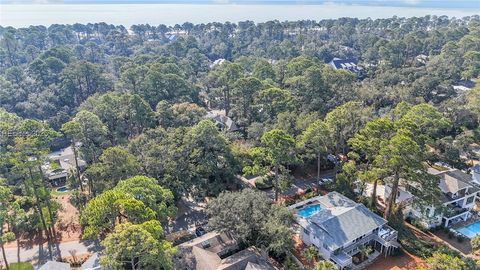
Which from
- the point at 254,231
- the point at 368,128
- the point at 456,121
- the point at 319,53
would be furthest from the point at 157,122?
the point at 319,53

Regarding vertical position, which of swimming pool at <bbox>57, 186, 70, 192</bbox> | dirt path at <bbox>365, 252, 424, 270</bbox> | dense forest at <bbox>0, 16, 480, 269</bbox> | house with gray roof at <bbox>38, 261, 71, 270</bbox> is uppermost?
dense forest at <bbox>0, 16, 480, 269</bbox>

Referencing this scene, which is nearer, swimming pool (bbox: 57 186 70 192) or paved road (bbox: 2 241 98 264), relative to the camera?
paved road (bbox: 2 241 98 264)

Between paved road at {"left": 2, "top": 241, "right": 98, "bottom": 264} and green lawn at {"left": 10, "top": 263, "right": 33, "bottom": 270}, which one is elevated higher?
green lawn at {"left": 10, "top": 263, "right": 33, "bottom": 270}

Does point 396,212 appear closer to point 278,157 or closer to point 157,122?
point 278,157

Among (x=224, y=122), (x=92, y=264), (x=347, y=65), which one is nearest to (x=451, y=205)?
(x=224, y=122)

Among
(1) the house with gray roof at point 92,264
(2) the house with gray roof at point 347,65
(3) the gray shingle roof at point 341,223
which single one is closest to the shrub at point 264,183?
(3) the gray shingle roof at point 341,223

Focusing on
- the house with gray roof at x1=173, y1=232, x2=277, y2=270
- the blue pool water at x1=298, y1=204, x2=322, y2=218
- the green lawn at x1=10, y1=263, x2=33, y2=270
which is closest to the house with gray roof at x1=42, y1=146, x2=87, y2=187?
the green lawn at x1=10, y1=263, x2=33, y2=270

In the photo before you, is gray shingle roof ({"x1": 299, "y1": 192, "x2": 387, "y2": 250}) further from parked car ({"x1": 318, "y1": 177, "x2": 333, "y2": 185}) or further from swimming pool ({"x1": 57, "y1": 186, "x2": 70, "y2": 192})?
swimming pool ({"x1": 57, "y1": 186, "x2": 70, "y2": 192})

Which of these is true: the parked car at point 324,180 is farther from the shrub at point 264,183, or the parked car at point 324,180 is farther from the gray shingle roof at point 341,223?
the gray shingle roof at point 341,223

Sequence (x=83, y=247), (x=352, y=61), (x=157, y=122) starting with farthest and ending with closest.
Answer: (x=352, y=61), (x=157, y=122), (x=83, y=247)
